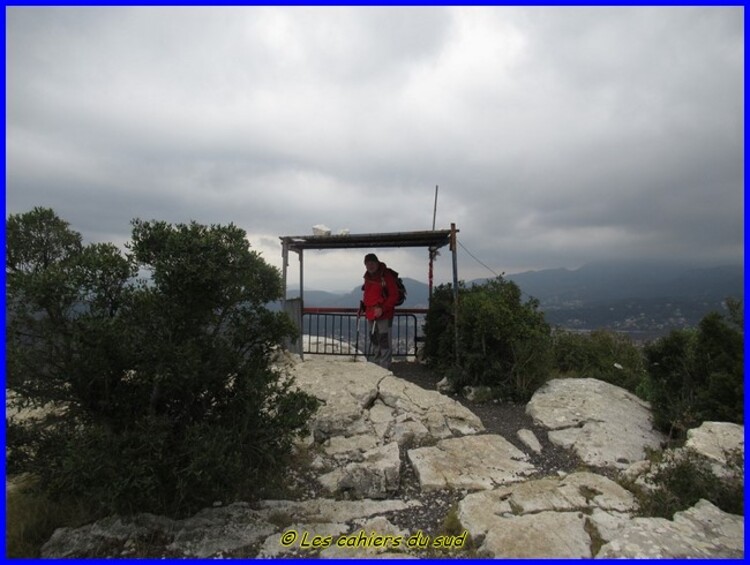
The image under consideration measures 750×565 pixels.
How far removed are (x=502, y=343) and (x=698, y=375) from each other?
11.1ft

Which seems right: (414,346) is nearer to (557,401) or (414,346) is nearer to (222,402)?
(557,401)

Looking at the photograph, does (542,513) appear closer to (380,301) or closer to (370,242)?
(380,301)

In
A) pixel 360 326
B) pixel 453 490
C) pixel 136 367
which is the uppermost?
pixel 136 367

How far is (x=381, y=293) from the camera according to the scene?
9820mm

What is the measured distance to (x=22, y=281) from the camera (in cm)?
328

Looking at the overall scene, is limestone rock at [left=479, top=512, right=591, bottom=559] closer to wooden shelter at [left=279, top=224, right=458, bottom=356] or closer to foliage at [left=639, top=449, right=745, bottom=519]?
foliage at [left=639, top=449, right=745, bottom=519]

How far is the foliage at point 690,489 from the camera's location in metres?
4.08

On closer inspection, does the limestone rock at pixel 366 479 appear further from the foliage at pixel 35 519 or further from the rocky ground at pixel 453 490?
the foliage at pixel 35 519

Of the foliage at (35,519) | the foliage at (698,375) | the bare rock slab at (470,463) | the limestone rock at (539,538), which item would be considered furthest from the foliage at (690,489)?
the foliage at (35,519)

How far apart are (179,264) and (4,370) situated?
1.72 metres

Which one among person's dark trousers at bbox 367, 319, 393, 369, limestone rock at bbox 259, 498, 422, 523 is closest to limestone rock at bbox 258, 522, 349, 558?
limestone rock at bbox 259, 498, 422, 523

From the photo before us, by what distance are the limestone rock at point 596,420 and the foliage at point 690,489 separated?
108 centimetres

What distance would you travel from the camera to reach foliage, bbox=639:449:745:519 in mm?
4078

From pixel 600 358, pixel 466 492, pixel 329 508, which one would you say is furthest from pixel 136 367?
pixel 600 358
